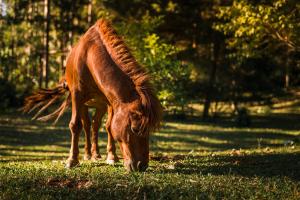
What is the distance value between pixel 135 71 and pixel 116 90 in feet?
Answer: 1.49

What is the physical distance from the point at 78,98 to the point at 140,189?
3.35 m

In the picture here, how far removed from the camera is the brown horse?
25.3ft

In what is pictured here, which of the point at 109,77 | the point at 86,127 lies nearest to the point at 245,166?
the point at 109,77

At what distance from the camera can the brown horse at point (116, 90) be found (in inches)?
303

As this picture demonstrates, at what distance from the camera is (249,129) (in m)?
27.1

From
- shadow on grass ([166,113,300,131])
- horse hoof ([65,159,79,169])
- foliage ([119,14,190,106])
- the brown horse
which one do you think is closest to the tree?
Result: foliage ([119,14,190,106])

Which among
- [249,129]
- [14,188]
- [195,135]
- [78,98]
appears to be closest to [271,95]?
[249,129]

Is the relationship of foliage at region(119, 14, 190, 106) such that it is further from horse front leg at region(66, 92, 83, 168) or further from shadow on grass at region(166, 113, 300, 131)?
shadow on grass at region(166, 113, 300, 131)

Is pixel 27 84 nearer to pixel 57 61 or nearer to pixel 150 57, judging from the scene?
pixel 57 61

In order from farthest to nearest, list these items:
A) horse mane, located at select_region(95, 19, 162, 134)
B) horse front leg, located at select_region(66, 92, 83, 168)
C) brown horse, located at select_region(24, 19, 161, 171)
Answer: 1. horse front leg, located at select_region(66, 92, 83, 168)
2. brown horse, located at select_region(24, 19, 161, 171)
3. horse mane, located at select_region(95, 19, 162, 134)

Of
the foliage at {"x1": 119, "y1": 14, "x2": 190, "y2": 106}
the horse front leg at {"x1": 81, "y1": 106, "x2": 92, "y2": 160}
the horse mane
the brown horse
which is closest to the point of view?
the horse mane

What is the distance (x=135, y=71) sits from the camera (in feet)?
27.6

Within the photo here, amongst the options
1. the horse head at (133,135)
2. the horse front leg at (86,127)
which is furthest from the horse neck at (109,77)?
the horse front leg at (86,127)

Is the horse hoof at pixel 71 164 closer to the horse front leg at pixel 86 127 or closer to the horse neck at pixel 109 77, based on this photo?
the horse neck at pixel 109 77
